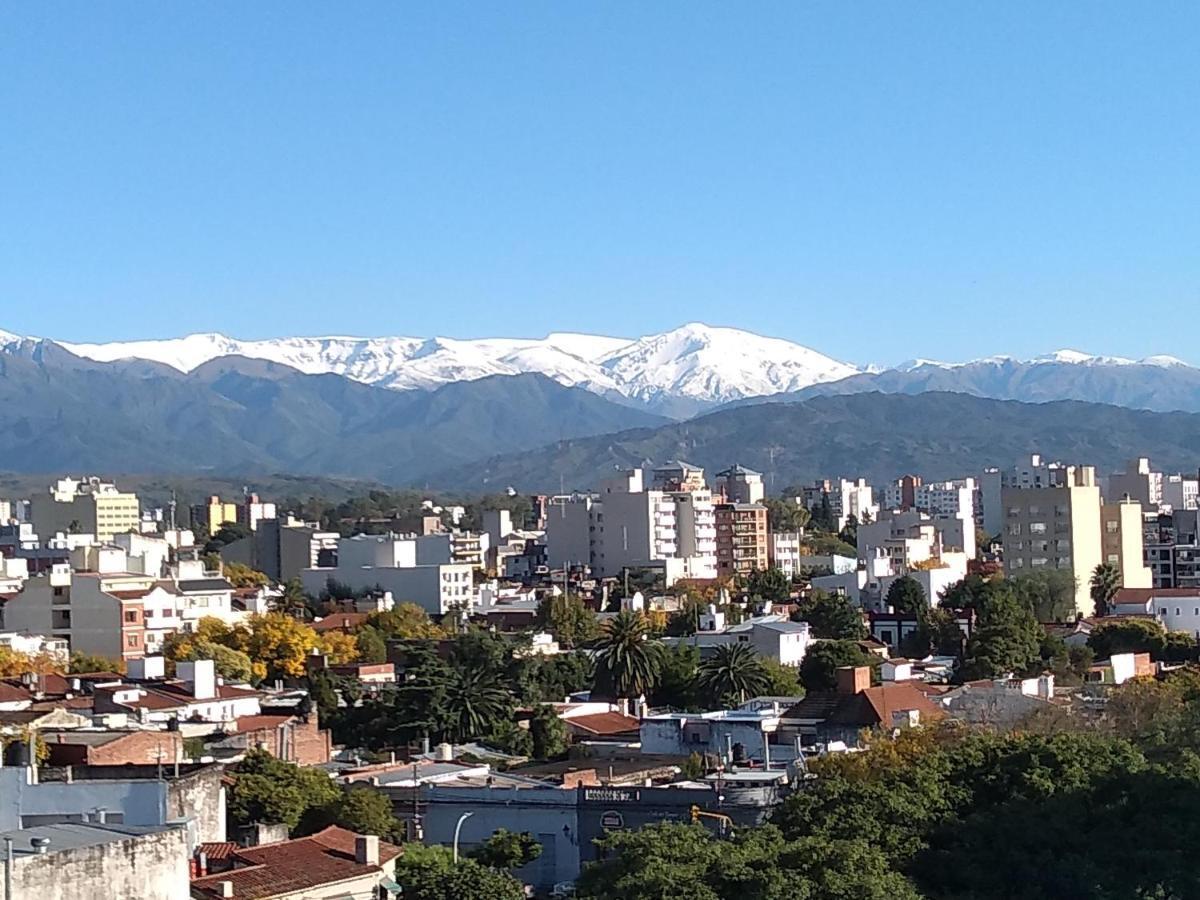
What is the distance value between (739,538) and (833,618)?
4215 cm

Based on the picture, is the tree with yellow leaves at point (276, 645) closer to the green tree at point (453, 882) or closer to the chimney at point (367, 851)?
the green tree at point (453, 882)

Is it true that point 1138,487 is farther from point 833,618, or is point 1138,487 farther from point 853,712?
point 853,712

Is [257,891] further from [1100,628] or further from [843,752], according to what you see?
[1100,628]

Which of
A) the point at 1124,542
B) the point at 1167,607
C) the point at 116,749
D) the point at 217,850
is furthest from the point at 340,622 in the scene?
the point at 217,850

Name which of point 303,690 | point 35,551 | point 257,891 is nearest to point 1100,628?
point 303,690

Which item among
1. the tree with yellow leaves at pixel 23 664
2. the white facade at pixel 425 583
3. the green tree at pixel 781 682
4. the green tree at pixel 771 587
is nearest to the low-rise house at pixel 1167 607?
the green tree at pixel 771 587

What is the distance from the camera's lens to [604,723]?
54.4 m

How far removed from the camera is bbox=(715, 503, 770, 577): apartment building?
12394 cm

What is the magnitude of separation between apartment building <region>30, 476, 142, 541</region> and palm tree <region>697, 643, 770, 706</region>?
98.7m

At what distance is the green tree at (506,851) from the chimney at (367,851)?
523 centimetres

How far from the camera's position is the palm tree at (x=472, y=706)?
2079 inches

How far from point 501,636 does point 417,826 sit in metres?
34.5

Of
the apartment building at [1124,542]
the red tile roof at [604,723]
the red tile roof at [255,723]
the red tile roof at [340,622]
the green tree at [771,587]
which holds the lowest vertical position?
the red tile roof at [604,723]

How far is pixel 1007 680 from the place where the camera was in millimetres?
55281
